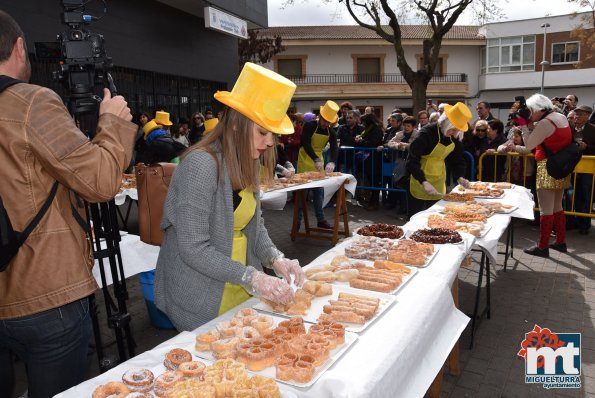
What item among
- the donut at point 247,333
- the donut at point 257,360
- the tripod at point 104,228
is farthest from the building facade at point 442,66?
the donut at point 257,360

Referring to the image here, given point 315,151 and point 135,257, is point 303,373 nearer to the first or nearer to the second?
point 135,257

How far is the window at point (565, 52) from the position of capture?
105ft

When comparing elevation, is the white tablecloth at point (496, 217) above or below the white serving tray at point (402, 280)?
below

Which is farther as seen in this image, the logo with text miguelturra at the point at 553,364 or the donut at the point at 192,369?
the logo with text miguelturra at the point at 553,364

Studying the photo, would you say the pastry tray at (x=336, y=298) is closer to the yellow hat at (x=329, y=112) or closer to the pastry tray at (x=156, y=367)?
the pastry tray at (x=156, y=367)

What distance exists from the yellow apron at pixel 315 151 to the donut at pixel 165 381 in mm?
6012

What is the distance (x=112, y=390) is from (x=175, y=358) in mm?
256

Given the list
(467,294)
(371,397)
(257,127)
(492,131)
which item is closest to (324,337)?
(371,397)

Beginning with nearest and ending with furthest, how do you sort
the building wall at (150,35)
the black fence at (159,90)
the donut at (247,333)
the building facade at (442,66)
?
the donut at (247,333) → the building wall at (150,35) → the black fence at (159,90) → the building facade at (442,66)

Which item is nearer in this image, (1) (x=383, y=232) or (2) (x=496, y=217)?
(1) (x=383, y=232)

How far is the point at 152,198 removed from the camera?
3336mm

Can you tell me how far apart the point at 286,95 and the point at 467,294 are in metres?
3.71

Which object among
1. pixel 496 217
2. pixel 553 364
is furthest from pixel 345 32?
pixel 553 364

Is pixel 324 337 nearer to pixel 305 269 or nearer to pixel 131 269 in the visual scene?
pixel 305 269
